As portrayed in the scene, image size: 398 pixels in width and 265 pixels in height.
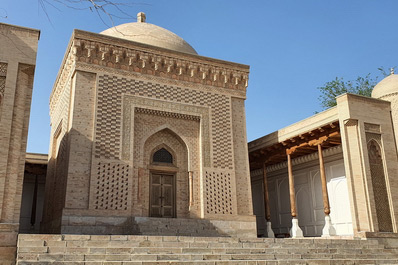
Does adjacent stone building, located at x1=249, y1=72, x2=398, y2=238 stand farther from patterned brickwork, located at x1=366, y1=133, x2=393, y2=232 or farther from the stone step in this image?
the stone step

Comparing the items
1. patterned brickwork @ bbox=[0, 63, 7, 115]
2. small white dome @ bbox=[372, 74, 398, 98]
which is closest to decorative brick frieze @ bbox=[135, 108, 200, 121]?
patterned brickwork @ bbox=[0, 63, 7, 115]

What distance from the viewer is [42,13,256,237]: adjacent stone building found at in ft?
32.7

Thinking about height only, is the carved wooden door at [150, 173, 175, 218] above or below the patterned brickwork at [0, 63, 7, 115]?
below

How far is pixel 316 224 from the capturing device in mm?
14031

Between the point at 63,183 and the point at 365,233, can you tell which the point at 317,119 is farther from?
the point at 63,183

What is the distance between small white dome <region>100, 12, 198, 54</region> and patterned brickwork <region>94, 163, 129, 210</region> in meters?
4.23

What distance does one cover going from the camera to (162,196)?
11.1 m

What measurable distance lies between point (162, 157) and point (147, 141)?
0.64 metres

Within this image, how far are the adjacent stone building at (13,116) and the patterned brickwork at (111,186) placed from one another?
9.21 ft

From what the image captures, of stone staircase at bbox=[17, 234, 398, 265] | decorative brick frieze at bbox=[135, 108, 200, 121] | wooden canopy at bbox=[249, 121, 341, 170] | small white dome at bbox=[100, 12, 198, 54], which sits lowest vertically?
stone staircase at bbox=[17, 234, 398, 265]

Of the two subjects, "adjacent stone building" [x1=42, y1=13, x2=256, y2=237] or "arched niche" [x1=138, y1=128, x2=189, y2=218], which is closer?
"adjacent stone building" [x1=42, y1=13, x2=256, y2=237]

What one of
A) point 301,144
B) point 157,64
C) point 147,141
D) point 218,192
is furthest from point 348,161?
point 157,64

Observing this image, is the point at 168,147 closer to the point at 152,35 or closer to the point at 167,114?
the point at 167,114

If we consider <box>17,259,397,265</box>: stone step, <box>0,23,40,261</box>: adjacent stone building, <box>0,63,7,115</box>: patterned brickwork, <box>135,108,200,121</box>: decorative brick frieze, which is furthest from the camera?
<box>135,108,200,121</box>: decorative brick frieze
